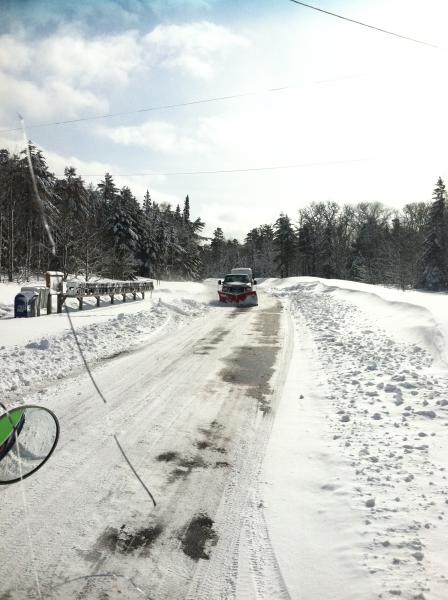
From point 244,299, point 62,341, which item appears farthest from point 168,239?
point 62,341

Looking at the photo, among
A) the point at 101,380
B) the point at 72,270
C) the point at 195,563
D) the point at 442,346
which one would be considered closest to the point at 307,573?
the point at 195,563

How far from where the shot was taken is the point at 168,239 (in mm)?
59219

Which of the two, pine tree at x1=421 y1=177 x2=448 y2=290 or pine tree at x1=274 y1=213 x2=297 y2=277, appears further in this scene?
pine tree at x1=274 y1=213 x2=297 y2=277

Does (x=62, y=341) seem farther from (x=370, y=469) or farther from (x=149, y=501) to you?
(x=370, y=469)

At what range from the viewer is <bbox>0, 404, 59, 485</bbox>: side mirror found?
3080mm

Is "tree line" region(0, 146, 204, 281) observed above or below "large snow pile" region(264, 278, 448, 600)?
above

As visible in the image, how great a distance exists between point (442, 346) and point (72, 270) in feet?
92.9

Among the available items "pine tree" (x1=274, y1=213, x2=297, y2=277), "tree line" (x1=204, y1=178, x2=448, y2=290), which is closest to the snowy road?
"tree line" (x1=204, y1=178, x2=448, y2=290)

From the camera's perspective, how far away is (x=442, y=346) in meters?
8.33

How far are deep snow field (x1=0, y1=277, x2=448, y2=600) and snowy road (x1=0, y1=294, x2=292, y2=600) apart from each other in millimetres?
208

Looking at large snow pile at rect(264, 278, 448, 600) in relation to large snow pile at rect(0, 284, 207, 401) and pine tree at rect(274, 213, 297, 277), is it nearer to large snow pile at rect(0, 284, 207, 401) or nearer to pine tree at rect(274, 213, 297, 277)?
large snow pile at rect(0, 284, 207, 401)

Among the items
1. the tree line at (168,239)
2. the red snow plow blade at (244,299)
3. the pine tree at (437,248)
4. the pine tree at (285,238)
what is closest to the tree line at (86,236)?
the tree line at (168,239)

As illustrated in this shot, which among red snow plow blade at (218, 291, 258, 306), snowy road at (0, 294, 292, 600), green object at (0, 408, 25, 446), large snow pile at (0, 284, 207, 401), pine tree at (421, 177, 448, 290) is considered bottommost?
snowy road at (0, 294, 292, 600)

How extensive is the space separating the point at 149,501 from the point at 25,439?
1.17 meters
